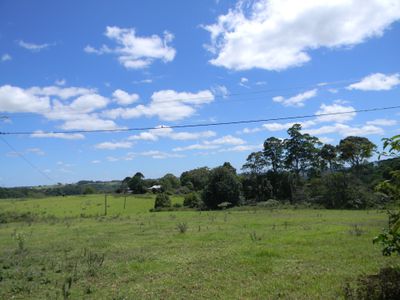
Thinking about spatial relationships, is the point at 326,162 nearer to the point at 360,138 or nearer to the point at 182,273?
the point at 360,138

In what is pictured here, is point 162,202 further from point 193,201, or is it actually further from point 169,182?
point 169,182

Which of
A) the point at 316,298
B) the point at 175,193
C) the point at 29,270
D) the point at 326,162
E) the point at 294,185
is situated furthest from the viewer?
the point at 175,193

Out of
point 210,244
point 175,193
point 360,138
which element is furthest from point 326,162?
point 210,244

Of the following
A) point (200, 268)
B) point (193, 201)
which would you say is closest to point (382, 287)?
point (200, 268)

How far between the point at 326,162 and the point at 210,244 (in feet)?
216

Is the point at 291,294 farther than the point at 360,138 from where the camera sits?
No

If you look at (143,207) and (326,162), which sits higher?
(326,162)

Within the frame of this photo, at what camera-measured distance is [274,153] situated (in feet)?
253

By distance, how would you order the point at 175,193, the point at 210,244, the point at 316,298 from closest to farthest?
1. the point at 316,298
2. the point at 210,244
3. the point at 175,193

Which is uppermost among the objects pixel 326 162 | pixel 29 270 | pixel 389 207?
pixel 326 162

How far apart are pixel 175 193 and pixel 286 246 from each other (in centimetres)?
8075

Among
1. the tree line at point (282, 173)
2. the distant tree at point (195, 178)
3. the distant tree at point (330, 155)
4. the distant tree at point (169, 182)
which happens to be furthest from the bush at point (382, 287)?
the distant tree at point (195, 178)

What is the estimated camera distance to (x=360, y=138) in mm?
76812

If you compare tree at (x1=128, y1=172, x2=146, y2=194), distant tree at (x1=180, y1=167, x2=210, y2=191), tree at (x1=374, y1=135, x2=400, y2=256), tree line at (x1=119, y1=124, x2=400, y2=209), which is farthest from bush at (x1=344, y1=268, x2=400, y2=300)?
tree at (x1=128, y1=172, x2=146, y2=194)
